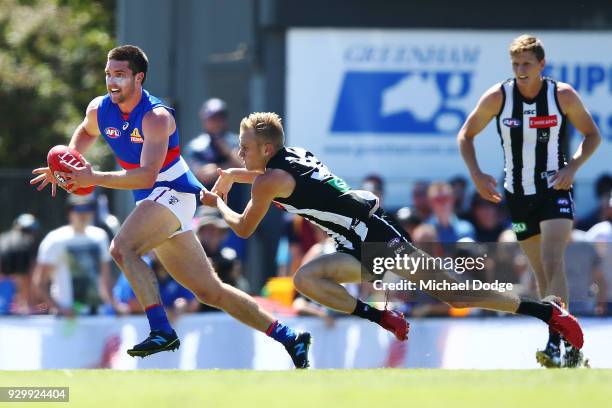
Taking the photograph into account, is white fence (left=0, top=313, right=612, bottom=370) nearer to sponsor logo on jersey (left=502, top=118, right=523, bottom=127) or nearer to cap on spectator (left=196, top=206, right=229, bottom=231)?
cap on spectator (left=196, top=206, right=229, bottom=231)

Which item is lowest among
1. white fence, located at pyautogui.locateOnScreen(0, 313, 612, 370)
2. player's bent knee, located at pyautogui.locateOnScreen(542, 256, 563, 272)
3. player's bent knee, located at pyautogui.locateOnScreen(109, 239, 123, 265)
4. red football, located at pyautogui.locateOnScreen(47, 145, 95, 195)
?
white fence, located at pyautogui.locateOnScreen(0, 313, 612, 370)

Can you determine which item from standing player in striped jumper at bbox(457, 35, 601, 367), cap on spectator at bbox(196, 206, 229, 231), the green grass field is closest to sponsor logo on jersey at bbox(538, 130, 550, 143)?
standing player in striped jumper at bbox(457, 35, 601, 367)

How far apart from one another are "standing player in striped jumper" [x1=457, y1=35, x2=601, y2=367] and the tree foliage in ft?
55.6

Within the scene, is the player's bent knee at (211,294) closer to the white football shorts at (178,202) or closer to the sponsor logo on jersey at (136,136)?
the white football shorts at (178,202)

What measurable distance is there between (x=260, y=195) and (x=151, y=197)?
773 mm

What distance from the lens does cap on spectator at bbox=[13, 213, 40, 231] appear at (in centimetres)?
1535

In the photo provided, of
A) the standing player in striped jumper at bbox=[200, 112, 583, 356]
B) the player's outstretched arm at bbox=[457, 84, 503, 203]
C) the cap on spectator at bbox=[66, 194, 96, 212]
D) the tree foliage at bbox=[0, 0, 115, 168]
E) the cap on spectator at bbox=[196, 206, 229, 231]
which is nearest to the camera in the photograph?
Answer: the standing player in striped jumper at bbox=[200, 112, 583, 356]

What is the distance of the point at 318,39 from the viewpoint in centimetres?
1650

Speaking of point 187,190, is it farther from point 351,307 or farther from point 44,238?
point 44,238

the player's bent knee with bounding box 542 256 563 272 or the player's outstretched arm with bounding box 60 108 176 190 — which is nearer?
the player's outstretched arm with bounding box 60 108 176 190

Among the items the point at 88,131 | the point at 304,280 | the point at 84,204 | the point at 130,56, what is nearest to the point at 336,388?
the point at 304,280

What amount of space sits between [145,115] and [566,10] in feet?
27.6

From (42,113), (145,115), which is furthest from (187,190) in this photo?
(42,113)

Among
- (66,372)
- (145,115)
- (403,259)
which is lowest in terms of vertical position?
(66,372)
